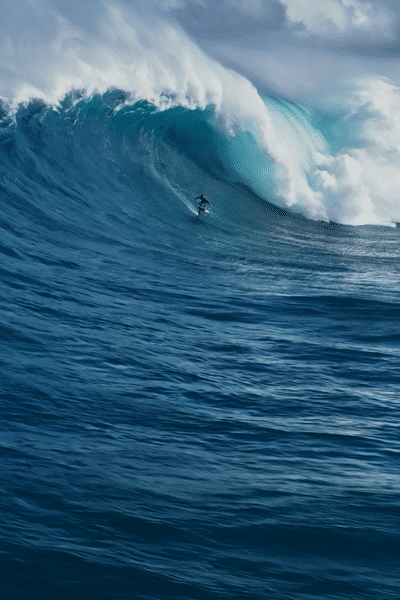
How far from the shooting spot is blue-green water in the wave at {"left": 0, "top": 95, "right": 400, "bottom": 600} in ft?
12.1

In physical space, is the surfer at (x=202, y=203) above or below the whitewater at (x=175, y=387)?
above

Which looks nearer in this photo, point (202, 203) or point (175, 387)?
point (175, 387)

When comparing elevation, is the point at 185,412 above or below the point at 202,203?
below

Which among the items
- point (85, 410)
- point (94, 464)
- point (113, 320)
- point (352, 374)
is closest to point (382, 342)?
point (352, 374)

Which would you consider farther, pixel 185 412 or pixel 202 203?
pixel 202 203

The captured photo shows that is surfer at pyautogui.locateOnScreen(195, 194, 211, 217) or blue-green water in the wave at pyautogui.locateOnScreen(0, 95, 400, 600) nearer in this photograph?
blue-green water in the wave at pyautogui.locateOnScreen(0, 95, 400, 600)

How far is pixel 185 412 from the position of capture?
5734mm

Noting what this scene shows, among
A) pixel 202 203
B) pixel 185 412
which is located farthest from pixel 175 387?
pixel 202 203

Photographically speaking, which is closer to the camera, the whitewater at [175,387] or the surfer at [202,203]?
the whitewater at [175,387]

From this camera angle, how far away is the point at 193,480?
459cm

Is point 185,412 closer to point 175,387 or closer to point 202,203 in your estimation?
point 175,387

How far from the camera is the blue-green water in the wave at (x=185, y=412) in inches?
146

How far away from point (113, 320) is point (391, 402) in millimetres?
3144

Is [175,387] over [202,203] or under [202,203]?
under
